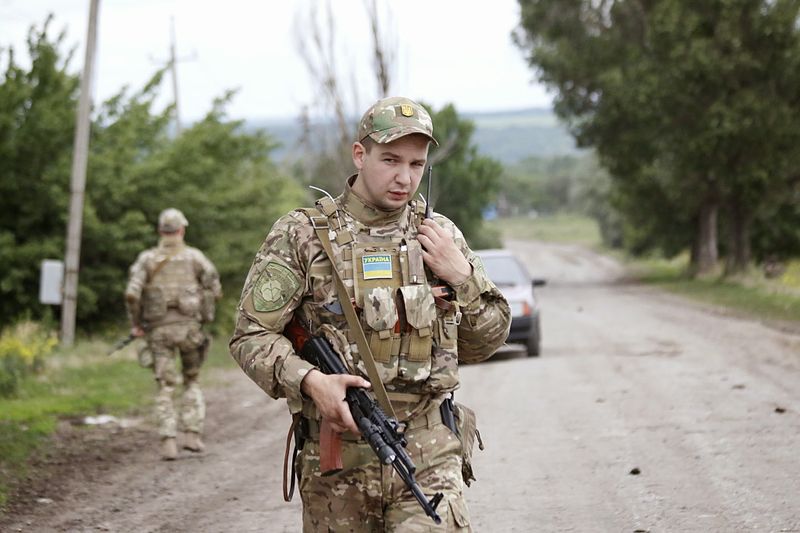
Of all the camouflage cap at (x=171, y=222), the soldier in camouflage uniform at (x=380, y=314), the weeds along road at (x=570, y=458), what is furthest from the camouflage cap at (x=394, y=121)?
the camouflage cap at (x=171, y=222)

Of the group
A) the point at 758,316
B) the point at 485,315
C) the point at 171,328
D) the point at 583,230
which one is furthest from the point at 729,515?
the point at 583,230

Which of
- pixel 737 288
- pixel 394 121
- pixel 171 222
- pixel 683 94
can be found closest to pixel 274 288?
pixel 394 121

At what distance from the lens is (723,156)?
110 feet

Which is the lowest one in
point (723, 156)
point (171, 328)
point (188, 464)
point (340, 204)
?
point (188, 464)

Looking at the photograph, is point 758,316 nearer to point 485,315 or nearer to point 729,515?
point 729,515

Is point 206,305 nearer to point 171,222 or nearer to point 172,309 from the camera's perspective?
point 172,309

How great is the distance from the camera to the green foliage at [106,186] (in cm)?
1912

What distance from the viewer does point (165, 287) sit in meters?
9.62

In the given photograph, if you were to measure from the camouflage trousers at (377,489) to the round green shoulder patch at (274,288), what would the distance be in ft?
1.55

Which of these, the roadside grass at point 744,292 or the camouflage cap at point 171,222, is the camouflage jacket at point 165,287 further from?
the roadside grass at point 744,292

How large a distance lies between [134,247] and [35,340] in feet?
12.1

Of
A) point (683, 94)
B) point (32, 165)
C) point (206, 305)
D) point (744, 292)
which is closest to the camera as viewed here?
point (206, 305)

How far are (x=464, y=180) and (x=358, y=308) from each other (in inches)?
2273

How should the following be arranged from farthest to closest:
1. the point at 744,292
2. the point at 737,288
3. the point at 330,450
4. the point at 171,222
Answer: the point at 737,288 < the point at 744,292 < the point at 171,222 < the point at 330,450
